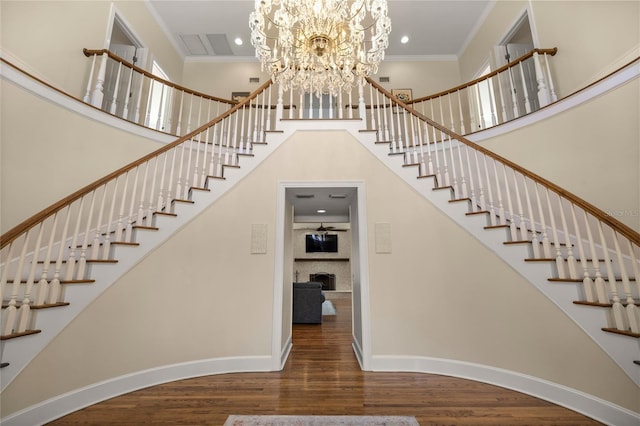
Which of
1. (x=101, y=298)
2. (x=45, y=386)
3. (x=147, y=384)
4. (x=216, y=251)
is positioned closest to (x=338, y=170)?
(x=216, y=251)

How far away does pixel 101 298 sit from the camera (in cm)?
225

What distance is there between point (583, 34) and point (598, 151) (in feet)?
5.89

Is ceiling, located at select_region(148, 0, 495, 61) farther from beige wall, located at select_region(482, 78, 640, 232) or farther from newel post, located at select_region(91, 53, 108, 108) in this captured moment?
beige wall, located at select_region(482, 78, 640, 232)

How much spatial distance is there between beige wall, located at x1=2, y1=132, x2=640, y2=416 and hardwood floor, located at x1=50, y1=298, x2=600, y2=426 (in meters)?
0.25

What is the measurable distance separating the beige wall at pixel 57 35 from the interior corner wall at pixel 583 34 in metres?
6.73

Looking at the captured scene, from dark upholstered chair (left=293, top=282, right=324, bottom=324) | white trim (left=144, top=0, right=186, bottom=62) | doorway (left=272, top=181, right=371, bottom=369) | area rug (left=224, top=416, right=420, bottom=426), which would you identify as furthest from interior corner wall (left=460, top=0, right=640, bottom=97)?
white trim (left=144, top=0, right=186, bottom=62)

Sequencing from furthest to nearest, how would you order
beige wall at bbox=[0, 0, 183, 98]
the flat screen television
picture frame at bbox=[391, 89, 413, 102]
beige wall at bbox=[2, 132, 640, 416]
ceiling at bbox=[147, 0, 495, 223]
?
the flat screen television → picture frame at bbox=[391, 89, 413, 102] → ceiling at bbox=[147, 0, 495, 223] → beige wall at bbox=[0, 0, 183, 98] → beige wall at bbox=[2, 132, 640, 416]

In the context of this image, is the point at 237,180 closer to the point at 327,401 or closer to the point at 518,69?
the point at 327,401

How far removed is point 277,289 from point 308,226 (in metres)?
8.31

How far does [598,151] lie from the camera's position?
2.73 m

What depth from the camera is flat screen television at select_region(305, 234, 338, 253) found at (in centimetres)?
1098

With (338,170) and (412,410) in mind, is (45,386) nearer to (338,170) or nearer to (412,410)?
(412,410)

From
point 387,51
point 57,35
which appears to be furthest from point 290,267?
point 387,51

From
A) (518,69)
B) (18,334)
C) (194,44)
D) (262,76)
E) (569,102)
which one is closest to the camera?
(18,334)
